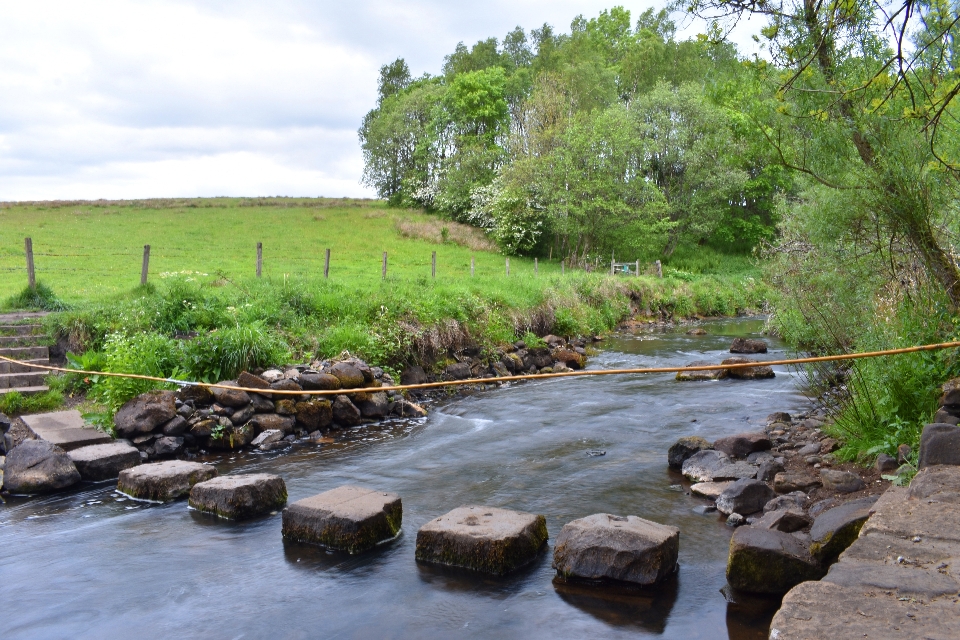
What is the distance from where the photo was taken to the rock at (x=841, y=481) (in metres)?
7.59

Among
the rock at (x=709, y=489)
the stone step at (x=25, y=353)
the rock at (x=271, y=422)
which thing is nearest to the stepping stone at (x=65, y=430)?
the rock at (x=271, y=422)

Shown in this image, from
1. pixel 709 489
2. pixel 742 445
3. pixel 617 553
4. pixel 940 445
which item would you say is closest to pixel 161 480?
pixel 617 553

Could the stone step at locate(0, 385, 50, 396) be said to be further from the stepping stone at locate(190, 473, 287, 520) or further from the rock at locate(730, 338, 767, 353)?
the rock at locate(730, 338, 767, 353)

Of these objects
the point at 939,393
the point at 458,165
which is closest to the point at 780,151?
the point at 939,393

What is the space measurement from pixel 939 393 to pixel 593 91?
41030 mm

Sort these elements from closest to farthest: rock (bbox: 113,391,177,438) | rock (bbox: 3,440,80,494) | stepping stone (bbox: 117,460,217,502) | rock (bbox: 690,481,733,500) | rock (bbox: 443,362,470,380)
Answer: rock (bbox: 690,481,733,500)
stepping stone (bbox: 117,460,217,502)
rock (bbox: 3,440,80,494)
rock (bbox: 113,391,177,438)
rock (bbox: 443,362,470,380)

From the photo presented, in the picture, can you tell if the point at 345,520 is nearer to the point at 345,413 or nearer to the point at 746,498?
the point at 746,498

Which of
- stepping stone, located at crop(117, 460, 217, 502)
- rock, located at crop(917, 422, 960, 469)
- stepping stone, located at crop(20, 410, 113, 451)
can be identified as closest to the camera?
rock, located at crop(917, 422, 960, 469)

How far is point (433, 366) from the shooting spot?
52.6 feet

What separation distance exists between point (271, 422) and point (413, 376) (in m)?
4.10

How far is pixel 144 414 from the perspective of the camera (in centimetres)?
1055

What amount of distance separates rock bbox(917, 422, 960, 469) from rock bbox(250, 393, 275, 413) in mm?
8921

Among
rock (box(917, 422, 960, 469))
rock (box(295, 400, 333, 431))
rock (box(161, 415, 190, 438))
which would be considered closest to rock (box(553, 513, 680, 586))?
rock (box(917, 422, 960, 469))

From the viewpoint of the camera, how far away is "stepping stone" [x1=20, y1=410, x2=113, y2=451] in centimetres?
977
